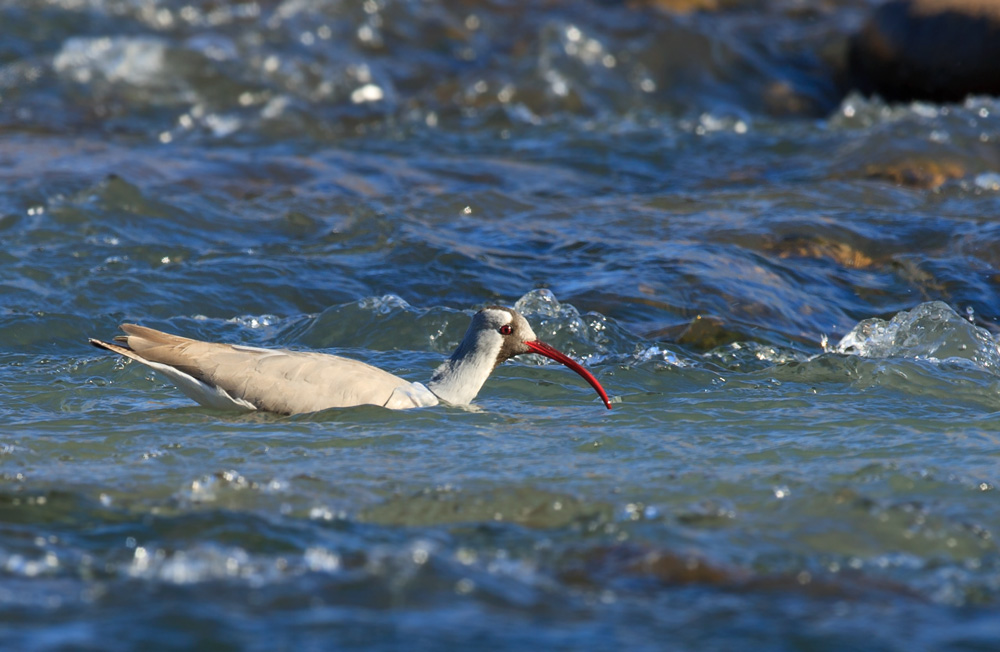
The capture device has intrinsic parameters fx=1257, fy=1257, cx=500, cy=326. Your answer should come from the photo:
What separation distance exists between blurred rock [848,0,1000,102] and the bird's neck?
34.6 feet

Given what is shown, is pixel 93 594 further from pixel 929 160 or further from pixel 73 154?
pixel 929 160

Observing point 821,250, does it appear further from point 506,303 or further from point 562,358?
point 562,358

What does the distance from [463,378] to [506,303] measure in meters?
2.11

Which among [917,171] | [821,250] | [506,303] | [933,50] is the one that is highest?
[933,50]

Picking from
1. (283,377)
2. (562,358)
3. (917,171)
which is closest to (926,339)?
(562,358)

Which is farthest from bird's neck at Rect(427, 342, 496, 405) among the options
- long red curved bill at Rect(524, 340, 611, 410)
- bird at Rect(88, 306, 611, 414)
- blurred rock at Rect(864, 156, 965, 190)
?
blurred rock at Rect(864, 156, 965, 190)

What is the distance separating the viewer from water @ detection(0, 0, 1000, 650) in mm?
4277

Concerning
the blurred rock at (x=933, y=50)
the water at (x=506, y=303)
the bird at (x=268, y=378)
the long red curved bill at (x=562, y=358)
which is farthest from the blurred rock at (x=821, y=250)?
the blurred rock at (x=933, y=50)

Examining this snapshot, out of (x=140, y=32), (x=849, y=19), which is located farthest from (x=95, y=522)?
(x=849, y=19)

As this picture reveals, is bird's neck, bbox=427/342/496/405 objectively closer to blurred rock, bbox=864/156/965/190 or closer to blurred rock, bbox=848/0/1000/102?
blurred rock, bbox=864/156/965/190

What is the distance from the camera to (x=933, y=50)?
1538 cm

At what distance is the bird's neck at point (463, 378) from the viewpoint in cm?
682

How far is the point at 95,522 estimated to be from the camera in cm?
476

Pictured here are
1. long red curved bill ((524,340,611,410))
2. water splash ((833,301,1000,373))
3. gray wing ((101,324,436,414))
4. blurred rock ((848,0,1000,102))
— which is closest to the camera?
gray wing ((101,324,436,414))
